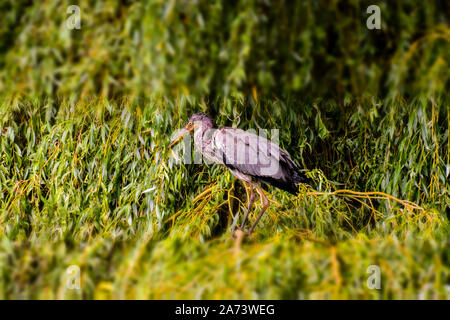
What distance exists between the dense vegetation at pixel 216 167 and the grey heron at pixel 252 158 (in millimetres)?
100

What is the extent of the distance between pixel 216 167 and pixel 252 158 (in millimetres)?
299

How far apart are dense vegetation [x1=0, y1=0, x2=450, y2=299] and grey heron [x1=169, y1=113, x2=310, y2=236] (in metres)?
0.10

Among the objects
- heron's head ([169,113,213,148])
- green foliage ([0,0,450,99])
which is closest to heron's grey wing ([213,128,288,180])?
heron's head ([169,113,213,148])

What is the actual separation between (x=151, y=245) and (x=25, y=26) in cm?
90

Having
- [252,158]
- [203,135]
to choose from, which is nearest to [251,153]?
[252,158]

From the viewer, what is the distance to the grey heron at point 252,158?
229 centimetres

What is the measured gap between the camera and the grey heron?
2.29 m

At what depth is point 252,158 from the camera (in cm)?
230

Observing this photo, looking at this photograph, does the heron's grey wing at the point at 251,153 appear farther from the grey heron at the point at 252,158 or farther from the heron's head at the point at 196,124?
the heron's head at the point at 196,124

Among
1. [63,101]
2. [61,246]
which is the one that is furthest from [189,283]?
[63,101]

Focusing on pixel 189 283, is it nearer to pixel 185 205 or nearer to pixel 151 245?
pixel 151 245

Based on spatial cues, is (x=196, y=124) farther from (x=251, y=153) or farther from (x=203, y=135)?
(x=251, y=153)

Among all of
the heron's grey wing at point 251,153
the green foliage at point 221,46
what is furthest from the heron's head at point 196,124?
the green foliage at point 221,46

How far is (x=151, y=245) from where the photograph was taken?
1724 millimetres
